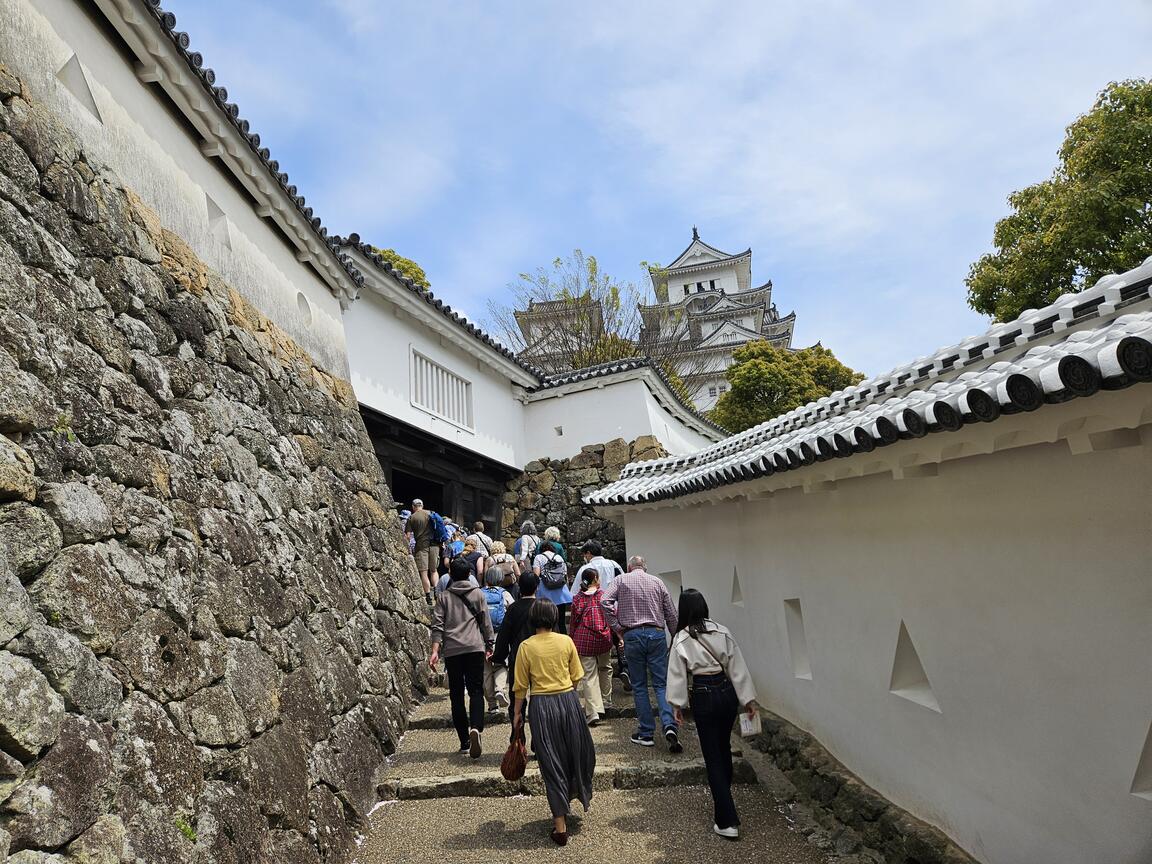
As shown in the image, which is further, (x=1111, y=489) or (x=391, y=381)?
(x=391, y=381)

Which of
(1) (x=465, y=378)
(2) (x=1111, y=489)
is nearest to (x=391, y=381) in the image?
(1) (x=465, y=378)

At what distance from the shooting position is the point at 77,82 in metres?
5.43

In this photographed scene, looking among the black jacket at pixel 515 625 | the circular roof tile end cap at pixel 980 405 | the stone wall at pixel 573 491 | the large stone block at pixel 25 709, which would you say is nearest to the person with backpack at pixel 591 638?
the black jacket at pixel 515 625

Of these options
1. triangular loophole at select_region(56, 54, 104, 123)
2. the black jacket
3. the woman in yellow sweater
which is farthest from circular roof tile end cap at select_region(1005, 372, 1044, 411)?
triangular loophole at select_region(56, 54, 104, 123)

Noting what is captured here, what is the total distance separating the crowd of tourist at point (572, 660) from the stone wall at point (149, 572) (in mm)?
1034

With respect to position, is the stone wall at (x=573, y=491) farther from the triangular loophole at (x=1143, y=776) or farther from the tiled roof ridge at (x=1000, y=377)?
the triangular loophole at (x=1143, y=776)

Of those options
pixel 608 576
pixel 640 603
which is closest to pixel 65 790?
pixel 640 603

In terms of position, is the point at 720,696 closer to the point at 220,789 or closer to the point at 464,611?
the point at 464,611

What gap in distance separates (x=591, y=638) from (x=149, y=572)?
15.2 ft

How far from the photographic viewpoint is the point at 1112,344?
2.65m

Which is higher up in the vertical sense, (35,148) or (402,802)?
(35,148)

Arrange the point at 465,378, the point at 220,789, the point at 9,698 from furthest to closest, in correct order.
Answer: the point at 465,378 → the point at 220,789 → the point at 9,698

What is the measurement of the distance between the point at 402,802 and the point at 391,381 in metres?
7.15

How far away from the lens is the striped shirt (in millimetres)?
7508
